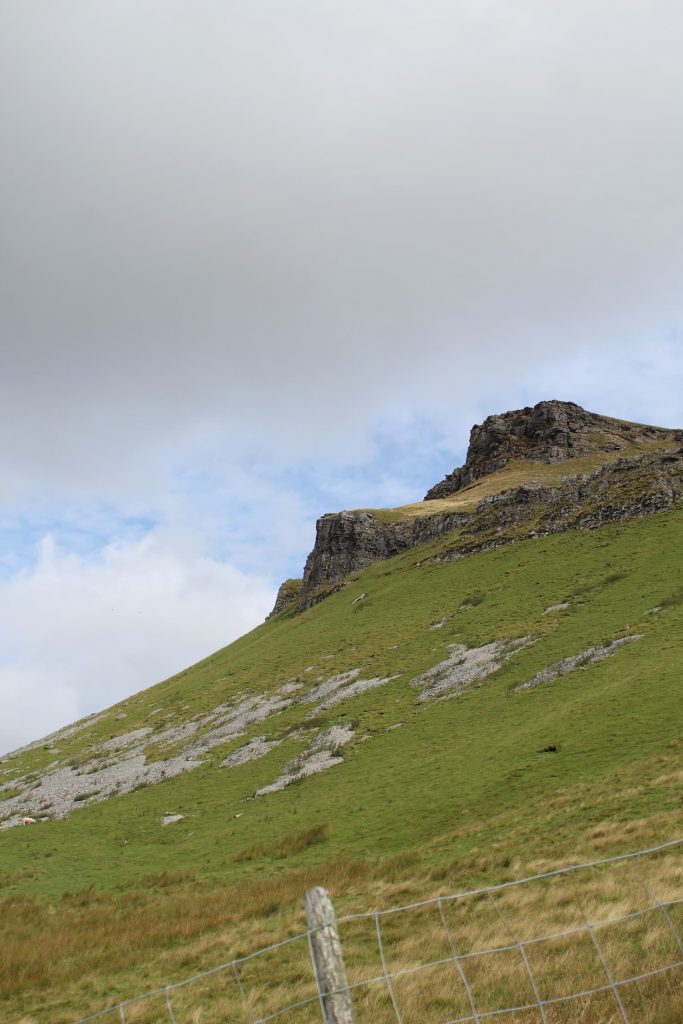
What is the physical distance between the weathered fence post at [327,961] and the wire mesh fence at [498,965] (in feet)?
0.09

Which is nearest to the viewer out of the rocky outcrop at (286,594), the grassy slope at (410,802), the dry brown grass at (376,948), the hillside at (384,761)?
the dry brown grass at (376,948)

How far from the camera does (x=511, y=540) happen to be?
91938mm

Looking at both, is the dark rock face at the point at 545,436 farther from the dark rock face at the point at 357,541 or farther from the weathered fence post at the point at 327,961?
the weathered fence post at the point at 327,961

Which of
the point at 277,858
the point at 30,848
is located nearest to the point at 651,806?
the point at 277,858

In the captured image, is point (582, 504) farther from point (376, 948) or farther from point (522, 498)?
point (376, 948)

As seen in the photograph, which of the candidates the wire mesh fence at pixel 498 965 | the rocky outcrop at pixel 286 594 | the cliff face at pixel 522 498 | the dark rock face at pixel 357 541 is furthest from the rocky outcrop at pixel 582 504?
the wire mesh fence at pixel 498 965

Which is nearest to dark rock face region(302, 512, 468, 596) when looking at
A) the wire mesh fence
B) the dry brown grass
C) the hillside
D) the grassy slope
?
the hillside

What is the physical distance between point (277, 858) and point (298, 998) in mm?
16984

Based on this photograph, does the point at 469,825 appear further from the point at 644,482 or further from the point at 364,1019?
the point at 644,482

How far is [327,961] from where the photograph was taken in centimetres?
881

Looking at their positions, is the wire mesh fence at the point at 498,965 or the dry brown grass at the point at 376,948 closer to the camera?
the wire mesh fence at the point at 498,965

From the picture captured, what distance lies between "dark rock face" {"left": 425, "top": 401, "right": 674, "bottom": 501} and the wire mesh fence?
146m

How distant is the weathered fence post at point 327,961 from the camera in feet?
28.0

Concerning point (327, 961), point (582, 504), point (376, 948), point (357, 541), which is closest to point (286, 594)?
point (357, 541)
